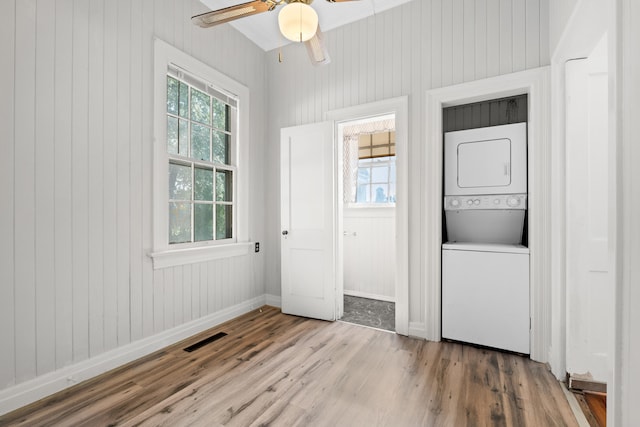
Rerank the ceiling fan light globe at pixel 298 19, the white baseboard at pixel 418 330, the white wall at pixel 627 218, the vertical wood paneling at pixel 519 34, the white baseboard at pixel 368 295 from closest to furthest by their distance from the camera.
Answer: the white wall at pixel 627 218 < the ceiling fan light globe at pixel 298 19 < the vertical wood paneling at pixel 519 34 < the white baseboard at pixel 418 330 < the white baseboard at pixel 368 295

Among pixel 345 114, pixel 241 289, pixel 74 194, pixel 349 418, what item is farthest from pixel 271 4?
pixel 241 289

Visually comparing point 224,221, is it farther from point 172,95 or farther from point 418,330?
point 418,330

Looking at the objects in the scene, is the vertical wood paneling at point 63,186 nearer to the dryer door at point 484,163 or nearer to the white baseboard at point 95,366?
the white baseboard at point 95,366

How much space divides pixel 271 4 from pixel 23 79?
152 centimetres

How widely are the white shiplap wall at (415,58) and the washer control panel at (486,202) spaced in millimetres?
279

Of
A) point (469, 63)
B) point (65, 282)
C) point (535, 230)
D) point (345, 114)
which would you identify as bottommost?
point (65, 282)

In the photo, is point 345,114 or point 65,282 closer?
point 65,282

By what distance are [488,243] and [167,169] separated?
2.87 metres

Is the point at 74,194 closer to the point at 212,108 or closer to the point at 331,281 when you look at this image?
the point at 212,108

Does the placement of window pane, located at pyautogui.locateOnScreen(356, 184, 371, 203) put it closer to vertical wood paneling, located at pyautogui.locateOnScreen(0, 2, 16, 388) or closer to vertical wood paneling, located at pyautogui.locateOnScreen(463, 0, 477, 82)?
vertical wood paneling, located at pyautogui.locateOnScreen(463, 0, 477, 82)

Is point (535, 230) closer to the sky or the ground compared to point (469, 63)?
closer to the ground

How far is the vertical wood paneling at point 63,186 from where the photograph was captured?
1938 millimetres

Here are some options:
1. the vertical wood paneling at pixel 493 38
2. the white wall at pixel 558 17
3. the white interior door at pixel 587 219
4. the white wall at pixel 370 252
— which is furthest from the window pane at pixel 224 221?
the white wall at pixel 558 17

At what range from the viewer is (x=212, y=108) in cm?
310
